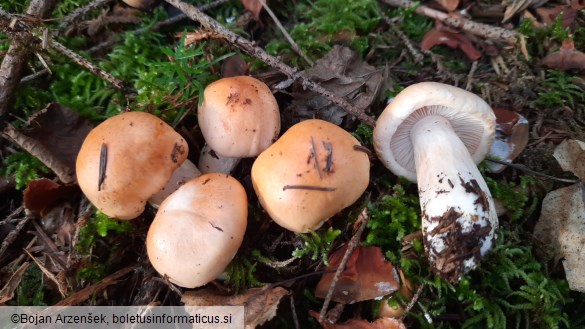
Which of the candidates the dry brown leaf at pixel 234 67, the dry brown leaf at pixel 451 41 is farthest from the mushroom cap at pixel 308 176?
the dry brown leaf at pixel 451 41

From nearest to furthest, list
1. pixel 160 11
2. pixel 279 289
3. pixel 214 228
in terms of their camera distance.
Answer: pixel 214 228, pixel 279 289, pixel 160 11

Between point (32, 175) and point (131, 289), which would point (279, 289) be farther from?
point (32, 175)

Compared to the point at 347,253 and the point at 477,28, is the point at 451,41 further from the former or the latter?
the point at 347,253

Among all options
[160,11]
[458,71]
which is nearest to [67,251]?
[160,11]

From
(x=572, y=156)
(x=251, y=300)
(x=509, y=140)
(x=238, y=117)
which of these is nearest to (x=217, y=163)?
(x=238, y=117)

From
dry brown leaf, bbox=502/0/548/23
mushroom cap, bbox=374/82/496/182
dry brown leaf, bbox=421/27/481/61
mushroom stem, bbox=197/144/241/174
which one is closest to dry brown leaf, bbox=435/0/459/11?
dry brown leaf, bbox=421/27/481/61

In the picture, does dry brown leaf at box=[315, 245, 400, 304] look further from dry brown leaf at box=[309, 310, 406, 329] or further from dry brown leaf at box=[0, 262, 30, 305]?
dry brown leaf at box=[0, 262, 30, 305]

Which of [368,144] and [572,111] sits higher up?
[572,111]

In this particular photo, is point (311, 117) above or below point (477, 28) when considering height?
below

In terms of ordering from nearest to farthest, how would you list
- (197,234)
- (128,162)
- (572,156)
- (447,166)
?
(197,234) < (128,162) < (447,166) < (572,156)
